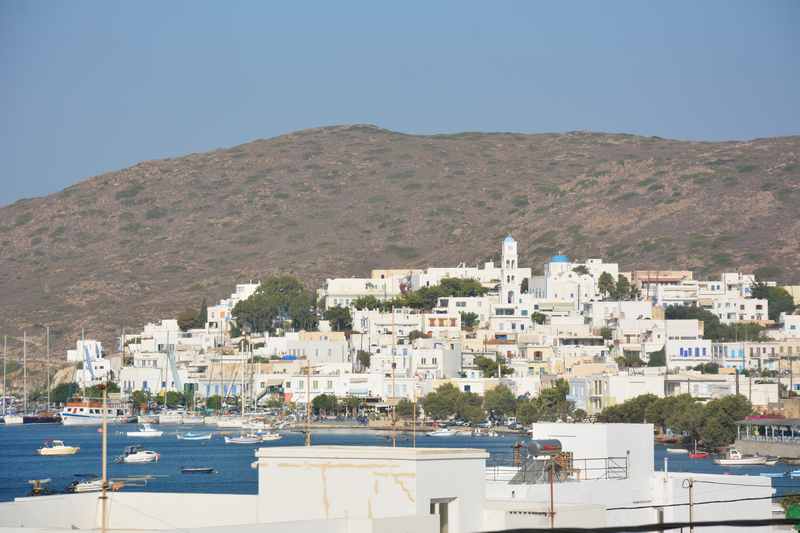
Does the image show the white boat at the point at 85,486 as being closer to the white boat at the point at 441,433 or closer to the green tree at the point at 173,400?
the white boat at the point at 441,433

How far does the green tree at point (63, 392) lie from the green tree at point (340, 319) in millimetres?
19180

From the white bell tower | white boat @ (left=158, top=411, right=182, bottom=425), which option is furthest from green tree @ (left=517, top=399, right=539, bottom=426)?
the white bell tower

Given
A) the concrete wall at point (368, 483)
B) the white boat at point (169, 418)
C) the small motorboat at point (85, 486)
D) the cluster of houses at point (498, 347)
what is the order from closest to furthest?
the concrete wall at point (368, 483) < the small motorboat at point (85, 486) < the cluster of houses at point (498, 347) < the white boat at point (169, 418)

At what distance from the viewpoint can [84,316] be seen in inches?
7116

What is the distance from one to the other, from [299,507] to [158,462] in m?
57.6

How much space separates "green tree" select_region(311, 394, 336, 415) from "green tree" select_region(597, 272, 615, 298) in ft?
95.9

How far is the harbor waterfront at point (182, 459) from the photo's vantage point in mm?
59594

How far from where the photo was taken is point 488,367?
108000 millimetres

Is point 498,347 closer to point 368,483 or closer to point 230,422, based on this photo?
point 230,422

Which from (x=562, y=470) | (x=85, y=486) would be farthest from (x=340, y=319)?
(x=562, y=470)

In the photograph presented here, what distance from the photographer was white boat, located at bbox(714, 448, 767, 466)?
70.4 metres

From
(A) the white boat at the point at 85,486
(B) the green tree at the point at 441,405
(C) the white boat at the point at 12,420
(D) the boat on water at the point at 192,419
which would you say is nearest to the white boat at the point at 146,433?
(D) the boat on water at the point at 192,419

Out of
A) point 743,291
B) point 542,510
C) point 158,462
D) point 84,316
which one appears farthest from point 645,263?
point 542,510

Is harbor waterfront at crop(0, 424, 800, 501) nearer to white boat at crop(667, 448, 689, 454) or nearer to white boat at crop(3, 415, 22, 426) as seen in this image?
white boat at crop(667, 448, 689, 454)
